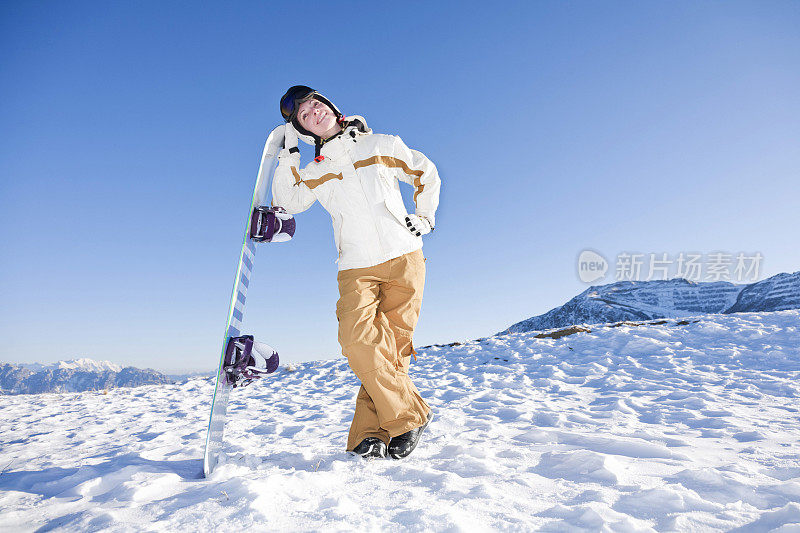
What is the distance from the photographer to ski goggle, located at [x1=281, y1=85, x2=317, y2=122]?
2574 millimetres

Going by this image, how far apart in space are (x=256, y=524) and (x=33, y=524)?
37.5 inches

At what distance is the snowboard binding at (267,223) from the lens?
2.65 metres

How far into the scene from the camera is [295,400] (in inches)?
187

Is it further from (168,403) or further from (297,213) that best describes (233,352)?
(168,403)

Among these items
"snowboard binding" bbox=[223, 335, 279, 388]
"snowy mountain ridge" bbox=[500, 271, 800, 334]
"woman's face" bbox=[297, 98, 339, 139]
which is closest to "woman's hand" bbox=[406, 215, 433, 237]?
"woman's face" bbox=[297, 98, 339, 139]

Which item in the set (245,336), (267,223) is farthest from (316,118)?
(245,336)

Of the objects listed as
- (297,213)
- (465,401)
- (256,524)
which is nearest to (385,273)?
(297,213)

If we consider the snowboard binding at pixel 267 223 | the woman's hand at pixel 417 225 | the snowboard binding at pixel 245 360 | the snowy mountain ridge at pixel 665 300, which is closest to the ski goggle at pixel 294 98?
the snowboard binding at pixel 267 223

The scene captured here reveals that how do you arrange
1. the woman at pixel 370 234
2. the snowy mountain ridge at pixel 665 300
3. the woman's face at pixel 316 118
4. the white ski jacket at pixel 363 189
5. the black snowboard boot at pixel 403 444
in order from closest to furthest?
the black snowboard boot at pixel 403 444
the woman at pixel 370 234
the white ski jacket at pixel 363 189
the woman's face at pixel 316 118
the snowy mountain ridge at pixel 665 300

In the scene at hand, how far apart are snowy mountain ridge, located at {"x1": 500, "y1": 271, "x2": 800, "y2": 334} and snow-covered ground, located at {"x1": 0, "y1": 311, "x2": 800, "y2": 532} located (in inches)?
1677

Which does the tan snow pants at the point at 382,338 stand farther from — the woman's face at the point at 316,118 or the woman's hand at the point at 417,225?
the woman's face at the point at 316,118

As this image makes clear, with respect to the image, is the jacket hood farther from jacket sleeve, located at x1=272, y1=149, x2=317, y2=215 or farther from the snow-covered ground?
the snow-covered ground

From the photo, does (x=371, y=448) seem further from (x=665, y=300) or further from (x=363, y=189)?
(x=665, y=300)

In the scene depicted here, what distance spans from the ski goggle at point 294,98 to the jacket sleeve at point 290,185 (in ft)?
0.88
